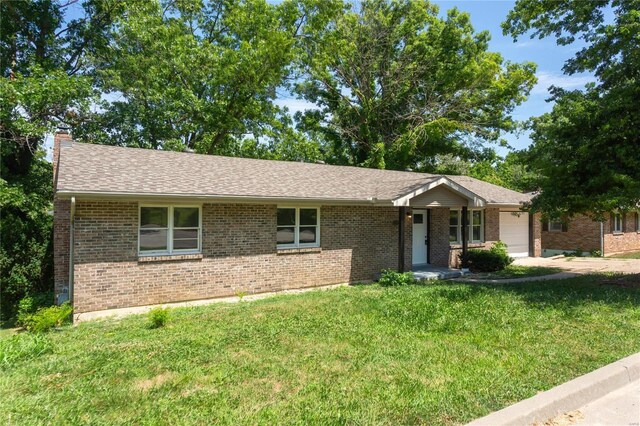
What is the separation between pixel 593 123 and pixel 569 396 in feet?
33.3

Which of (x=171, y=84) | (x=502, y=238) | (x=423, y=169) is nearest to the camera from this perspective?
(x=502, y=238)

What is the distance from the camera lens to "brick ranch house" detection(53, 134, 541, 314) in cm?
890

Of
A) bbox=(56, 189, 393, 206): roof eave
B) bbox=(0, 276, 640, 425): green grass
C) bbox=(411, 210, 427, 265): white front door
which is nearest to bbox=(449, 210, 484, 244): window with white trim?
bbox=(411, 210, 427, 265): white front door

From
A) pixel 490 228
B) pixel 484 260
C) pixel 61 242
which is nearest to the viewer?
pixel 61 242

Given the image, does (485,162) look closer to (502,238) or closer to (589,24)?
(502,238)

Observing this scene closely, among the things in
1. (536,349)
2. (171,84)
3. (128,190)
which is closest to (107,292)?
(128,190)

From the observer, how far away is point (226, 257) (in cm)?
1056

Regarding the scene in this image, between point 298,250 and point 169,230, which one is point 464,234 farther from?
point 169,230

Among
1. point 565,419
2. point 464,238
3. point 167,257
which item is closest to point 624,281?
point 464,238

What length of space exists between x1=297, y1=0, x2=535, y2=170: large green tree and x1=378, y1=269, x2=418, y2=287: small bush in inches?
556

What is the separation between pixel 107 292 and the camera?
8.91 metres

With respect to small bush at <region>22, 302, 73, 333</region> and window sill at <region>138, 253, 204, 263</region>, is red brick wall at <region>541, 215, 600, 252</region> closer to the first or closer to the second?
window sill at <region>138, 253, 204, 263</region>

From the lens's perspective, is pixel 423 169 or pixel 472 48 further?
pixel 423 169

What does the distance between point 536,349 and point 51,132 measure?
1674 cm
